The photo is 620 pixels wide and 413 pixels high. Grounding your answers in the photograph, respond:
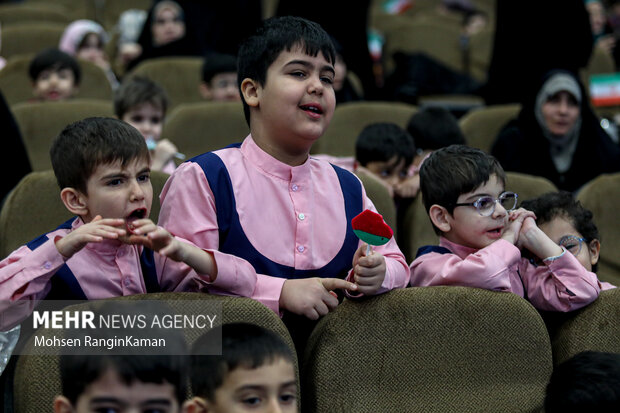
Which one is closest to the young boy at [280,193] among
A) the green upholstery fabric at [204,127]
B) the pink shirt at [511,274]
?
the pink shirt at [511,274]

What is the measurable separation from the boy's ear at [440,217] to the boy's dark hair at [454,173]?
12mm

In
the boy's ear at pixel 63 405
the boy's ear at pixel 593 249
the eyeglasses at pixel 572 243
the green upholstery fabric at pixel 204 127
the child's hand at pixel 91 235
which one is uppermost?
the green upholstery fabric at pixel 204 127

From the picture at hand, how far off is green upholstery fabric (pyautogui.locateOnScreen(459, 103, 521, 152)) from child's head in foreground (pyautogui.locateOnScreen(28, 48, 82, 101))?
5.99ft

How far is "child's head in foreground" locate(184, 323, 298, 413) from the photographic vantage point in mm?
1363

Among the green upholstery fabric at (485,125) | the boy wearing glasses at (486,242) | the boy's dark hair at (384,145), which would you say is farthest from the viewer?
the green upholstery fabric at (485,125)

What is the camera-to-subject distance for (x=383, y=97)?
205 inches

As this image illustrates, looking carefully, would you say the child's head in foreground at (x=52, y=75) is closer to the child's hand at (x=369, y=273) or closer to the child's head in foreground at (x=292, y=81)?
the child's head in foreground at (x=292, y=81)

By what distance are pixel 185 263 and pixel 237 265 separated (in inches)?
4.2

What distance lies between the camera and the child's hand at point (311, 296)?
1741mm

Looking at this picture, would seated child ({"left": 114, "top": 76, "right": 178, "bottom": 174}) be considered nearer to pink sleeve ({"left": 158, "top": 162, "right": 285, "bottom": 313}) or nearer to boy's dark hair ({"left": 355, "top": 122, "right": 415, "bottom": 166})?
boy's dark hair ({"left": 355, "top": 122, "right": 415, "bottom": 166})

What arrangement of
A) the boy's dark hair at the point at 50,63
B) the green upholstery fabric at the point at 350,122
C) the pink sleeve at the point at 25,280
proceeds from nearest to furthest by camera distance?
the pink sleeve at the point at 25,280 < the green upholstery fabric at the point at 350,122 < the boy's dark hair at the point at 50,63

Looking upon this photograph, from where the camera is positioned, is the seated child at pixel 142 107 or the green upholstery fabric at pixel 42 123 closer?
the seated child at pixel 142 107

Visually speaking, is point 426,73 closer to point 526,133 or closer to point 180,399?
point 526,133

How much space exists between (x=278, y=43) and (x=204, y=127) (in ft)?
4.64
